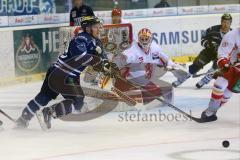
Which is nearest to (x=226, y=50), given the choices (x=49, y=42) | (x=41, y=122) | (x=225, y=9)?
(x=41, y=122)

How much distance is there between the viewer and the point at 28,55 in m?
10.4

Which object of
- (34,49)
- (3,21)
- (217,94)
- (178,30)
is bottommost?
(217,94)

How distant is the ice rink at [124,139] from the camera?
5.55m

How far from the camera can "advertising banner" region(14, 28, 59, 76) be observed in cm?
1020

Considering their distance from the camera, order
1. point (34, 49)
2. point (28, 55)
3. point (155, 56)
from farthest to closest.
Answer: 1. point (34, 49)
2. point (28, 55)
3. point (155, 56)

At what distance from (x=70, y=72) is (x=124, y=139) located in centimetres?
85

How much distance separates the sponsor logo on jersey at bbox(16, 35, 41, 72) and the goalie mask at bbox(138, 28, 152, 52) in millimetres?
2754

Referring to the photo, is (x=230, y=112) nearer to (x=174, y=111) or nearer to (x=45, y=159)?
(x=174, y=111)

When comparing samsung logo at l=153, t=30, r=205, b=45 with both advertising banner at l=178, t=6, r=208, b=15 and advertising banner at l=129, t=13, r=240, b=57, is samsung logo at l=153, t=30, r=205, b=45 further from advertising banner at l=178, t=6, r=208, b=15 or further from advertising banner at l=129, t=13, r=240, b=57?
advertising banner at l=178, t=6, r=208, b=15

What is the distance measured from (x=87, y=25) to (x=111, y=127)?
3.24ft

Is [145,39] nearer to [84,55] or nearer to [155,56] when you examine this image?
[155,56]

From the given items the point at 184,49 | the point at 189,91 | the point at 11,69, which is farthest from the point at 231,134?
the point at 184,49

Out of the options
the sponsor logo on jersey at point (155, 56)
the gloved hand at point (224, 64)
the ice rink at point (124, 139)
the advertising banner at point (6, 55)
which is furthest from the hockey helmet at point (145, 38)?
the advertising banner at point (6, 55)

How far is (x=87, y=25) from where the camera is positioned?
668 cm
